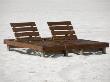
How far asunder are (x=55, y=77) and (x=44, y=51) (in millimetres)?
2857

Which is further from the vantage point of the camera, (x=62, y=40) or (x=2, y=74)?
(x=62, y=40)

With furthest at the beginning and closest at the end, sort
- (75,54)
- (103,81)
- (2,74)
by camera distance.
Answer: (75,54) → (2,74) → (103,81)

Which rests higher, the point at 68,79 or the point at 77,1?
the point at 77,1

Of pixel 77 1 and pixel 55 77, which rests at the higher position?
pixel 77 1

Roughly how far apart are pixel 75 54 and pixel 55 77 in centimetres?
401

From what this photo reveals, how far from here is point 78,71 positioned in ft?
30.7

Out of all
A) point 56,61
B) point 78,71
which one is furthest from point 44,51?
point 78,71

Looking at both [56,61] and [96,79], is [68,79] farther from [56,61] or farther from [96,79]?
[56,61]

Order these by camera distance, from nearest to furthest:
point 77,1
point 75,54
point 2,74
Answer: point 2,74, point 75,54, point 77,1

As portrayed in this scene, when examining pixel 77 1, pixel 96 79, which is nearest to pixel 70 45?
pixel 96 79

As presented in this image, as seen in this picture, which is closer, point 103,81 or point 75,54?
point 103,81

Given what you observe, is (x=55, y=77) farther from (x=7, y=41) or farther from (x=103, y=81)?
(x=7, y=41)

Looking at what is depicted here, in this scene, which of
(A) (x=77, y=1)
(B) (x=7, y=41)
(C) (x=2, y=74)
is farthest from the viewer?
(A) (x=77, y=1)

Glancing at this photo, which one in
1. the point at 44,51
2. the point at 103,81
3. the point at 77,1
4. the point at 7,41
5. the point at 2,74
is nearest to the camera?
the point at 103,81
